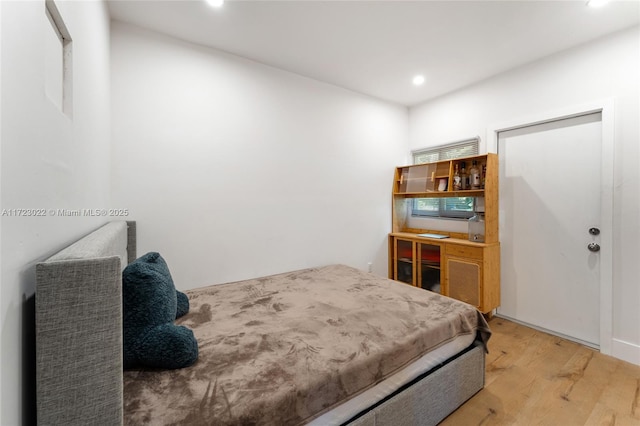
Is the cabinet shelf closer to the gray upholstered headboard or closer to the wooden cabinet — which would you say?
the wooden cabinet

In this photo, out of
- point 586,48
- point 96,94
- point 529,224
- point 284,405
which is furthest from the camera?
point 529,224

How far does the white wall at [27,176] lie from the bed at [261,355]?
0.19 ft

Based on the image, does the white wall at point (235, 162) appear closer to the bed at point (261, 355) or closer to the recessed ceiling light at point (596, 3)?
the bed at point (261, 355)

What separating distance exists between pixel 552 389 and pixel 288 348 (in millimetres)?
1937

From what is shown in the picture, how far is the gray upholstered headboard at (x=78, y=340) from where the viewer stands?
69 centimetres

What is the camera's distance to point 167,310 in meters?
Answer: 1.27

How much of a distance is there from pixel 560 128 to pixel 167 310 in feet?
11.9

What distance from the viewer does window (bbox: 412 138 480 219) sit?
334cm

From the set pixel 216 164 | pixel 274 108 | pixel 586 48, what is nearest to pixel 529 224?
pixel 586 48

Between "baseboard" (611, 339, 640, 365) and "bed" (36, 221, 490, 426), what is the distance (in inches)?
56.3

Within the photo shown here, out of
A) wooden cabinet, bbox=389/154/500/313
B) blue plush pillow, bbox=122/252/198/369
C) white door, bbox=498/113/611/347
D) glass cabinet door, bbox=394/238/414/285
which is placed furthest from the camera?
glass cabinet door, bbox=394/238/414/285

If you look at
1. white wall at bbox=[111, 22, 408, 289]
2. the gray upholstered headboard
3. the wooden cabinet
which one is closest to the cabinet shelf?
the wooden cabinet

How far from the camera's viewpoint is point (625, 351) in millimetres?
2182

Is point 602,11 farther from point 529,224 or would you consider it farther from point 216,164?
point 216,164
